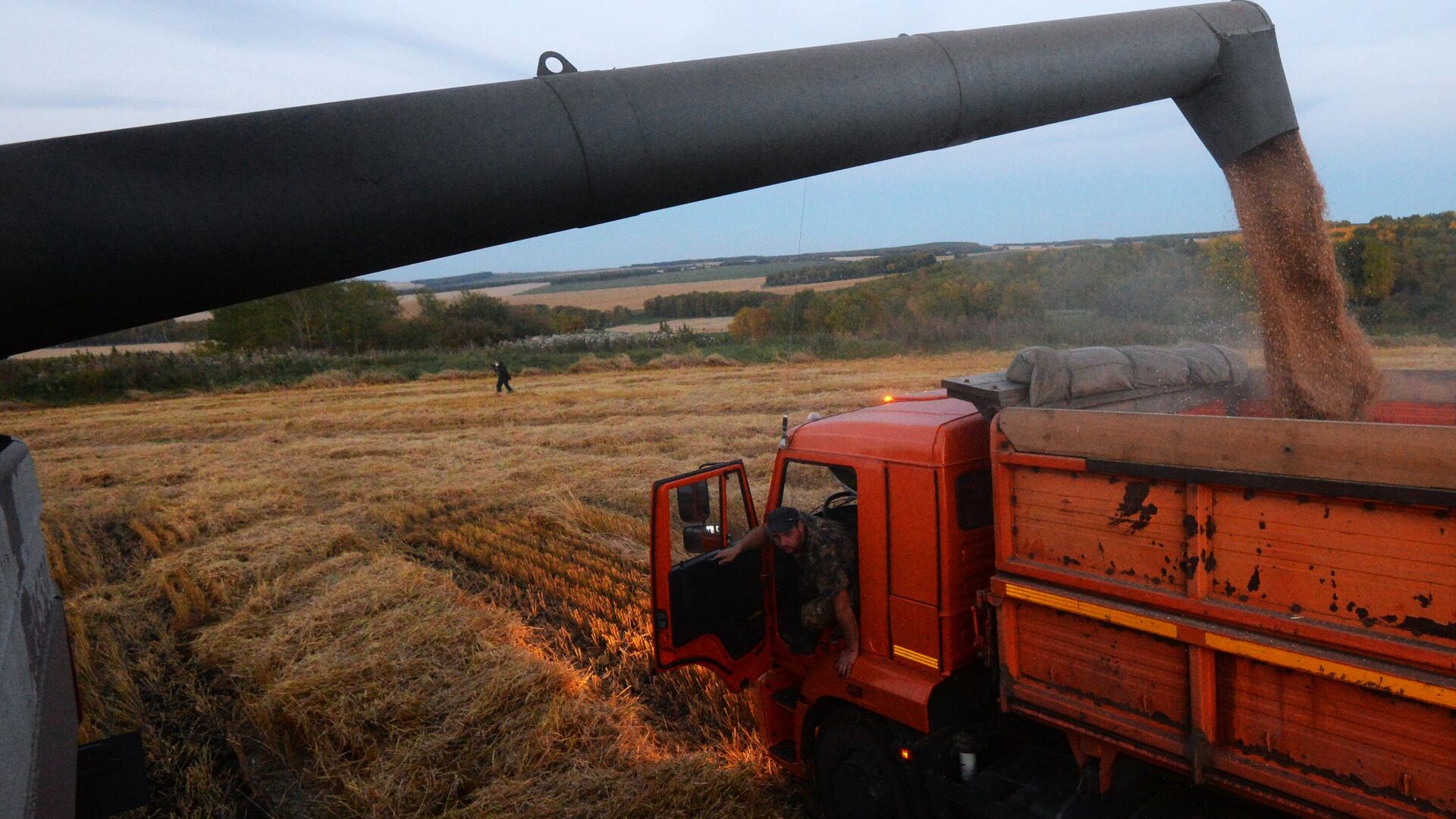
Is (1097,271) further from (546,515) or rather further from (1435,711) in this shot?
(1435,711)

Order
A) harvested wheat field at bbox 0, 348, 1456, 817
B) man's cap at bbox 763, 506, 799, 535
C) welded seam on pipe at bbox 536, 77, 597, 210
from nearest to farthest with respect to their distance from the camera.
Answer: welded seam on pipe at bbox 536, 77, 597, 210, man's cap at bbox 763, 506, 799, 535, harvested wheat field at bbox 0, 348, 1456, 817

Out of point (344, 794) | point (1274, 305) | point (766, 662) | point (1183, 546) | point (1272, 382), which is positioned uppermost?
point (1274, 305)

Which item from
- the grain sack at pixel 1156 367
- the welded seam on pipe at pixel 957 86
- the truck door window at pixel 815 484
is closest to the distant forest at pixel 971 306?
the grain sack at pixel 1156 367

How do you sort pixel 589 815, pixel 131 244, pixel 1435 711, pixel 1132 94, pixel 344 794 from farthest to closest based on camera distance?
pixel 344 794, pixel 589 815, pixel 1132 94, pixel 1435 711, pixel 131 244

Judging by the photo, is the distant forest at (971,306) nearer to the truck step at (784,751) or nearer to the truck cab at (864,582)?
the truck cab at (864,582)

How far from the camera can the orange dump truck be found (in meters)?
2.19

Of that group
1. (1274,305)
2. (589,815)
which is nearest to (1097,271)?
(1274,305)

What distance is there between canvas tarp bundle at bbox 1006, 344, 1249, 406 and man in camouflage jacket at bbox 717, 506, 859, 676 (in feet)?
3.32

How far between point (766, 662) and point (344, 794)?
224cm

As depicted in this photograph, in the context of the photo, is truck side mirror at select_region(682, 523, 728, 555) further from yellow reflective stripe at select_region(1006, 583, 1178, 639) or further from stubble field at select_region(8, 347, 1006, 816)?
yellow reflective stripe at select_region(1006, 583, 1178, 639)

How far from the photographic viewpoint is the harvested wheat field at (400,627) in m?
4.34

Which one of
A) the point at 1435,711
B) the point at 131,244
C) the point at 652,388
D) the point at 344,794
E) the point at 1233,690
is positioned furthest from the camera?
the point at 652,388

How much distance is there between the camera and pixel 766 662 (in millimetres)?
4293

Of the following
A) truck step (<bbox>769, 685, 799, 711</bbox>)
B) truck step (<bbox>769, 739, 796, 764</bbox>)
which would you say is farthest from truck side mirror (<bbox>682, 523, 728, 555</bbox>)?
truck step (<bbox>769, 739, 796, 764</bbox>)
